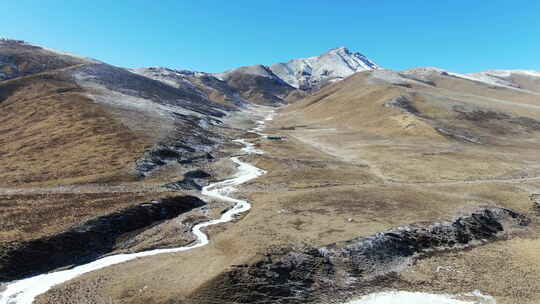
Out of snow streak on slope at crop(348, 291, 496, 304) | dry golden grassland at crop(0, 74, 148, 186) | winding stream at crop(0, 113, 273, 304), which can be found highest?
dry golden grassland at crop(0, 74, 148, 186)

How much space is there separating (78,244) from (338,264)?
103ft

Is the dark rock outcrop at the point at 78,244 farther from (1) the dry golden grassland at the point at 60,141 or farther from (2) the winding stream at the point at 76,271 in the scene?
(1) the dry golden grassland at the point at 60,141

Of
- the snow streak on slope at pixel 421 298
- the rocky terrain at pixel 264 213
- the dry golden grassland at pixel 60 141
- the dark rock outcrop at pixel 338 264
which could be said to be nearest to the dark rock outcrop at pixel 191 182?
the rocky terrain at pixel 264 213

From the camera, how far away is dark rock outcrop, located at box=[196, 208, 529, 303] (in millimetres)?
29750

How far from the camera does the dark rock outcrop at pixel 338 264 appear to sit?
29750 millimetres

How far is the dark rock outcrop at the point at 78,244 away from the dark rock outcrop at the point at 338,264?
66.6 ft

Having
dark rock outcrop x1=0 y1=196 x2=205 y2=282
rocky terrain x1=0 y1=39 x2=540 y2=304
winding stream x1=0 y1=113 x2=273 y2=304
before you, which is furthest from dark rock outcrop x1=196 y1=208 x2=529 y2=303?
dark rock outcrop x1=0 y1=196 x2=205 y2=282

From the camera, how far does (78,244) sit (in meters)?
41.5

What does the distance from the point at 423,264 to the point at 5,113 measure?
148 m

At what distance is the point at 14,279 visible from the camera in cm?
3403

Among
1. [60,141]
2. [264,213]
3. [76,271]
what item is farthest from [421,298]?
[60,141]

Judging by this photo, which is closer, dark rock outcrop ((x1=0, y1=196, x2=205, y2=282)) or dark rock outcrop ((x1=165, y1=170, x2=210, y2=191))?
dark rock outcrop ((x1=0, y1=196, x2=205, y2=282))

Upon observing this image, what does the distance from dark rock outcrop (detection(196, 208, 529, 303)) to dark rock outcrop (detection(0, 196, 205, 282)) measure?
2030 cm

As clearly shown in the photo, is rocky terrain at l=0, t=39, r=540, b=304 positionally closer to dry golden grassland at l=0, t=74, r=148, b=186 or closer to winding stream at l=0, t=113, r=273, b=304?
dry golden grassland at l=0, t=74, r=148, b=186
